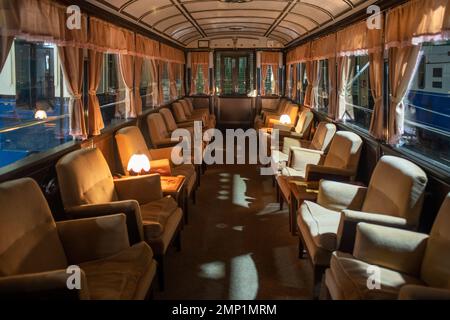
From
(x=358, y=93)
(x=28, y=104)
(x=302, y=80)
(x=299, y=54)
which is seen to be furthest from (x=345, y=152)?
(x=28, y=104)

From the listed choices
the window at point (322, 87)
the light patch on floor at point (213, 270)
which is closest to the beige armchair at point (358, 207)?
the light patch on floor at point (213, 270)

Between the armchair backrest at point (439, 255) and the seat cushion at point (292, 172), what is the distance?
2.51 metres

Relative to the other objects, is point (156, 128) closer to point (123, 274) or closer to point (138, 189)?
point (138, 189)

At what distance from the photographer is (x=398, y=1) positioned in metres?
3.82

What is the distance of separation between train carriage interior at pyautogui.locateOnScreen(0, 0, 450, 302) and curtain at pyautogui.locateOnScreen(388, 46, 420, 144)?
14mm

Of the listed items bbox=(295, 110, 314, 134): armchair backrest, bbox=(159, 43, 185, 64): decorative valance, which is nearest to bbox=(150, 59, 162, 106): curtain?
bbox=(159, 43, 185, 64): decorative valance

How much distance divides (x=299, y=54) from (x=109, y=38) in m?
5.39

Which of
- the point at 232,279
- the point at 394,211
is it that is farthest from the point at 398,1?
the point at 232,279

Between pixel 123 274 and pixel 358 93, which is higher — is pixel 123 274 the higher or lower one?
the lower one

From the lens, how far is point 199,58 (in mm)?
12234

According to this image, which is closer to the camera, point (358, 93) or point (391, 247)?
point (391, 247)

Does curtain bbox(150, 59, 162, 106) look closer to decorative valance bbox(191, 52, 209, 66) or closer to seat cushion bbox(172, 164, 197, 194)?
seat cushion bbox(172, 164, 197, 194)

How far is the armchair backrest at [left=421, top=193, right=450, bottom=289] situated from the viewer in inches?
91.5

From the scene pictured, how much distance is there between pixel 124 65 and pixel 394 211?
4394 millimetres
